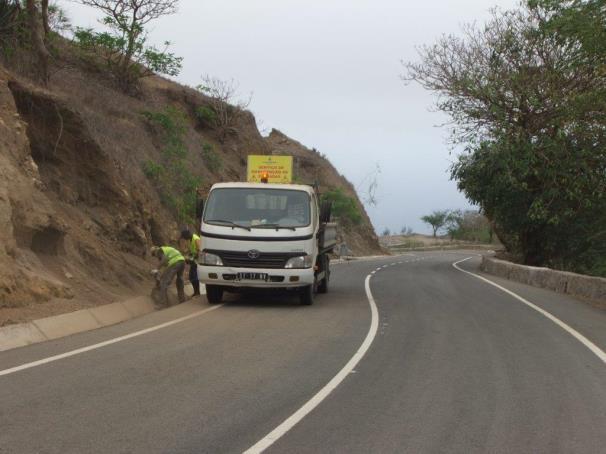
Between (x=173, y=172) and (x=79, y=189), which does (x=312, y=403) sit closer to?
(x=79, y=189)

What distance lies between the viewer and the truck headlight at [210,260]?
14.4 m

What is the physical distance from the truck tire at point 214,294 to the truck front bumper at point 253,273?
768 mm

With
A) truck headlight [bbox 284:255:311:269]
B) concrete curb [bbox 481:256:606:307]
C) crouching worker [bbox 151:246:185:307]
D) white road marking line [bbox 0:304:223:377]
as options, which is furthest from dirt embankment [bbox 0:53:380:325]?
concrete curb [bbox 481:256:606:307]

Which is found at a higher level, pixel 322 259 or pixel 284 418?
pixel 322 259

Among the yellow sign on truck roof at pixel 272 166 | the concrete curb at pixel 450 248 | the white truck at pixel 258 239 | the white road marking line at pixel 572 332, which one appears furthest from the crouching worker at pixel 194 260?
the concrete curb at pixel 450 248

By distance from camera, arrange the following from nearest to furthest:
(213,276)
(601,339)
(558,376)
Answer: (558,376)
(601,339)
(213,276)

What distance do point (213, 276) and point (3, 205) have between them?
412 cm

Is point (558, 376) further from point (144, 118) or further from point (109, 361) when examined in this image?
point (144, 118)

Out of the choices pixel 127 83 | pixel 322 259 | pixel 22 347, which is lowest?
pixel 22 347

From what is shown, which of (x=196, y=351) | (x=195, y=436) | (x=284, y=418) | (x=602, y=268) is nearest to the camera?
(x=195, y=436)

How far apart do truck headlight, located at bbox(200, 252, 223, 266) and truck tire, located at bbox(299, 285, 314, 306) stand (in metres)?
1.89

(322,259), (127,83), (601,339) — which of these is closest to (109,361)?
(601,339)

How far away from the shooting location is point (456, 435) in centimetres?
604

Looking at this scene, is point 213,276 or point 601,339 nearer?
point 601,339
